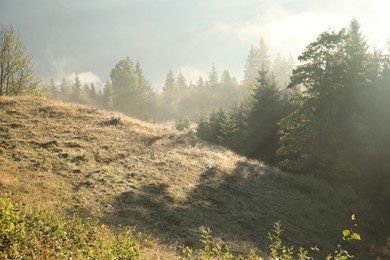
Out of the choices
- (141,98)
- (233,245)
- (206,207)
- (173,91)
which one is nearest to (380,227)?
(206,207)

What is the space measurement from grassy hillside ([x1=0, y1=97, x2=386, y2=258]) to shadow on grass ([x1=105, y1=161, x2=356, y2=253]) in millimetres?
71

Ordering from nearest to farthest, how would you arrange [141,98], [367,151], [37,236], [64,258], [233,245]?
1. [64,258]
2. [37,236]
3. [233,245]
4. [367,151]
5. [141,98]

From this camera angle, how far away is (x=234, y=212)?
20688 millimetres

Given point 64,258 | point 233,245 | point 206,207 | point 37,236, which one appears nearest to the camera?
point 64,258

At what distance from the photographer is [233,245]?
15.1m

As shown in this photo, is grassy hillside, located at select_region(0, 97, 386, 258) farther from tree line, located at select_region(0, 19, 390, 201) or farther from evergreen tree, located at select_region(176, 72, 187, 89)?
evergreen tree, located at select_region(176, 72, 187, 89)

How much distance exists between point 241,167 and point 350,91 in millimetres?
11550

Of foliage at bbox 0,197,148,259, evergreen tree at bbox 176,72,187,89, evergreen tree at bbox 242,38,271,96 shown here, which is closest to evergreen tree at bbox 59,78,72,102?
evergreen tree at bbox 176,72,187,89

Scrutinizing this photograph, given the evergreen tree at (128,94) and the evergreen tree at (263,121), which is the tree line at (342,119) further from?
the evergreen tree at (128,94)

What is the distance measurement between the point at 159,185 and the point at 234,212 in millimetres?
4909

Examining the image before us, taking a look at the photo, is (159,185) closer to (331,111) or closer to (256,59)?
(331,111)

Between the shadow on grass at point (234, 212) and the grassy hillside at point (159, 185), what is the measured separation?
7cm

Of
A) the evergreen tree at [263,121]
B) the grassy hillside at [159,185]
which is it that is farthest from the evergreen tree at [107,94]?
the grassy hillside at [159,185]

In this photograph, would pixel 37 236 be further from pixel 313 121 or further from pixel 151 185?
pixel 313 121
